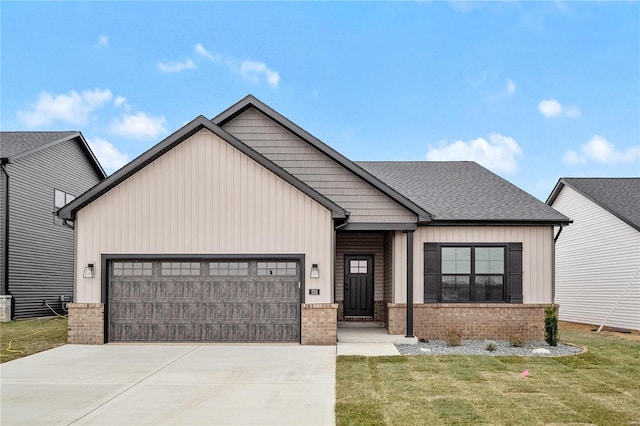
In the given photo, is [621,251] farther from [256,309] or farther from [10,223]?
[10,223]

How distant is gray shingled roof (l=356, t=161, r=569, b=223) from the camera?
618 inches

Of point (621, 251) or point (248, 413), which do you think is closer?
point (248, 413)

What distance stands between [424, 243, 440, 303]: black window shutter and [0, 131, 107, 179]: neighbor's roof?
15618 mm

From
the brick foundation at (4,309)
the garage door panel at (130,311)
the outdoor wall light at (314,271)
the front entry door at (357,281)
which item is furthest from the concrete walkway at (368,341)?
the brick foundation at (4,309)

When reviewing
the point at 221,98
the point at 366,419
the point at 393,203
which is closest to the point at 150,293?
the point at 393,203

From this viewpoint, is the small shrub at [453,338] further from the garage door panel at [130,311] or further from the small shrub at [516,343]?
the garage door panel at [130,311]

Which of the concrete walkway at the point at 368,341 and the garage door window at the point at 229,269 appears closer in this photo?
the concrete walkway at the point at 368,341

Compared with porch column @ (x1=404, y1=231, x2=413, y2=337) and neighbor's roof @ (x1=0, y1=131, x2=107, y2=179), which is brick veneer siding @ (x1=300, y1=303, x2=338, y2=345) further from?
neighbor's roof @ (x1=0, y1=131, x2=107, y2=179)

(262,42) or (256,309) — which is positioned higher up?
(262,42)

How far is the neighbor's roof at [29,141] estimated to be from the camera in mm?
21828

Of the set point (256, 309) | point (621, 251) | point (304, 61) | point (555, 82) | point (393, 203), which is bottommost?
point (256, 309)

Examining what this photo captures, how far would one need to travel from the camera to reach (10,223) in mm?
21234

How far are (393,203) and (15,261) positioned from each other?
1491 cm

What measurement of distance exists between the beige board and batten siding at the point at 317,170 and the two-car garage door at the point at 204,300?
2555 mm
